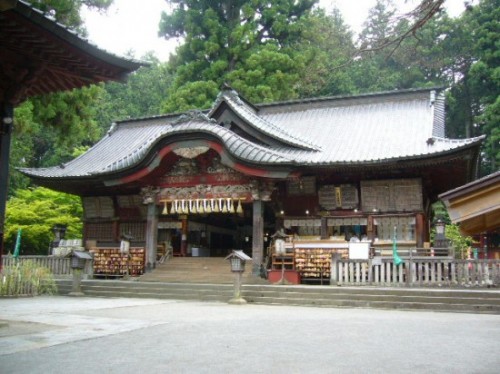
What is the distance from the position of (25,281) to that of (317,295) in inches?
338

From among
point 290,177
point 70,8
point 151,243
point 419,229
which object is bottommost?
point 151,243

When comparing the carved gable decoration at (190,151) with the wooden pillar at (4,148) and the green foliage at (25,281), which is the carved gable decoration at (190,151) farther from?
the wooden pillar at (4,148)

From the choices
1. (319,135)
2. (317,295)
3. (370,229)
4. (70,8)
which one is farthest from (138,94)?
(317,295)

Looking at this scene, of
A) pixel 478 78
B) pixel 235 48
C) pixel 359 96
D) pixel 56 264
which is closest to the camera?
pixel 56 264

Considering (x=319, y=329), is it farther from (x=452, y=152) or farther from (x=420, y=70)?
(x=420, y=70)

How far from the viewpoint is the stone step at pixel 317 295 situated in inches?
483

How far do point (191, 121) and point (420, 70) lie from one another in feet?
102

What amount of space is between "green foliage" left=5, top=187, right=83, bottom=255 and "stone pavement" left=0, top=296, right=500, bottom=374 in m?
15.5

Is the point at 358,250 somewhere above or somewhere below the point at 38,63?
below

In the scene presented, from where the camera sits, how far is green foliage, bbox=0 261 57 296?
1443 cm

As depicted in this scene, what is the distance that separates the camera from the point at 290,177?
1778cm

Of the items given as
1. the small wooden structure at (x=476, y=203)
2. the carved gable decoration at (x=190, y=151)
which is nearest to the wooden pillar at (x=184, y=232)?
the carved gable decoration at (x=190, y=151)

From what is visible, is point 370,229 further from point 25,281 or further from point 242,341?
point 242,341

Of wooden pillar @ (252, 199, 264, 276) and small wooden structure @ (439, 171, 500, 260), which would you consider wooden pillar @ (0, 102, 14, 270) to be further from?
wooden pillar @ (252, 199, 264, 276)
